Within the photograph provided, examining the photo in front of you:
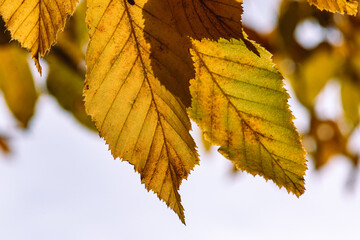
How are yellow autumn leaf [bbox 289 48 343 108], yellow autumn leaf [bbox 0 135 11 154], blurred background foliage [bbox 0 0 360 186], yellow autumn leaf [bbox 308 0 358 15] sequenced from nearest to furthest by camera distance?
yellow autumn leaf [bbox 308 0 358 15]
blurred background foliage [bbox 0 0 360 186]
yellow autumn leaf [bbox 289 48 343 108]
yellow autumn leaf [bbox 0 135 11 154]

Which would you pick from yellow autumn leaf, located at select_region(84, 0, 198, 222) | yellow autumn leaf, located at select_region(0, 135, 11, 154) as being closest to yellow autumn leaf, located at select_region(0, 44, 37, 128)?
yellow autumn leaf, located at select_region(84, 0, 198, 222)

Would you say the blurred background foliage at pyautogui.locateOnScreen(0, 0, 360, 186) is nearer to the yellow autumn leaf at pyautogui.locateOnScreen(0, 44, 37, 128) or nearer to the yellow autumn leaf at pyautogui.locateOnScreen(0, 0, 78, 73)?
the yellow autumn leaf at pyautogui.locateOnScreen(0, 44, 37, 128)

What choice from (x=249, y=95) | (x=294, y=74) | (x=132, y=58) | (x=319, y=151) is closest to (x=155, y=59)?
(x=132, y=58)

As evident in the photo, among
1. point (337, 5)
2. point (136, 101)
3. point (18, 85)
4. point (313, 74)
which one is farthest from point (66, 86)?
point (313, 74)

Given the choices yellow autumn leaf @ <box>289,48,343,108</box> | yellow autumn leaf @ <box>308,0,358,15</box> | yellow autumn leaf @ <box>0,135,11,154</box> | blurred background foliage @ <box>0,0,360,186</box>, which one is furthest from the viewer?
yellow autumn leaf @ <box>0,135,11,154</box>

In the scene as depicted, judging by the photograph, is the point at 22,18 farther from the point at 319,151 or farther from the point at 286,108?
the point at 319,151
